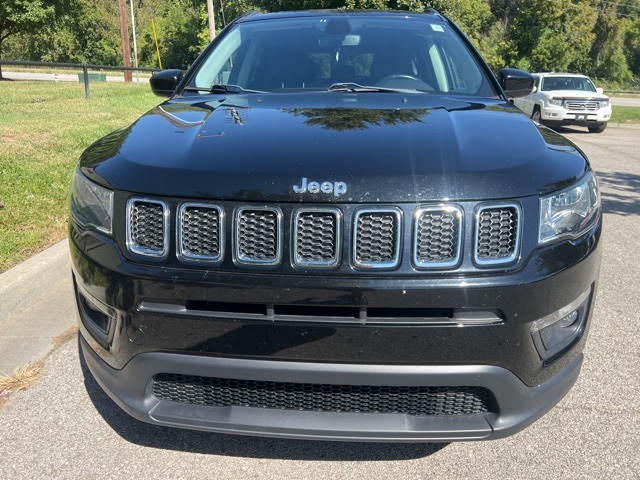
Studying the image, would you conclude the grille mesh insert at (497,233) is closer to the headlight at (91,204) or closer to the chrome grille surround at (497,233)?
the chrome grille surround at (497,233)

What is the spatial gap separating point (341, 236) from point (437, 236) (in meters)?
0.30

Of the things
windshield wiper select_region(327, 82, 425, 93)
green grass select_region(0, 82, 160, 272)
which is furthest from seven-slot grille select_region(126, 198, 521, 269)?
green grass select_region(0, 82, 160, 272)

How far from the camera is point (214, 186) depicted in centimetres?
197

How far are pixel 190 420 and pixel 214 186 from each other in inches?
31.4

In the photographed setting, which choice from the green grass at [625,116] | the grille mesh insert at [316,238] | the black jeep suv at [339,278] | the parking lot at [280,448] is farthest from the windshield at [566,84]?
the grille mesh insert at [316,238]

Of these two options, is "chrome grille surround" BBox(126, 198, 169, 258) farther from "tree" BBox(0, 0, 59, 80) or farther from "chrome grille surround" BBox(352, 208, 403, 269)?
"tree" BBox(0, 0, 59, 80)

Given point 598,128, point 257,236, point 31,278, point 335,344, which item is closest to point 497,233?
point 335,344

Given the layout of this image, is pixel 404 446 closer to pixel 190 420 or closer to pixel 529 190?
pixel 190 420

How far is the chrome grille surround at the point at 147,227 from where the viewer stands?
1990 mm

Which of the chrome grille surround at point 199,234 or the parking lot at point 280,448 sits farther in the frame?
the parking lot at point 280,448

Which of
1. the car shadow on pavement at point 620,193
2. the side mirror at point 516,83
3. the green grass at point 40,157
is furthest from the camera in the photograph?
the car shadow on pavement at point 620,193

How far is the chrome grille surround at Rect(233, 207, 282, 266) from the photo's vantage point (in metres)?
1.93

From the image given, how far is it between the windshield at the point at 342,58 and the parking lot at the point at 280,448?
1651 mm

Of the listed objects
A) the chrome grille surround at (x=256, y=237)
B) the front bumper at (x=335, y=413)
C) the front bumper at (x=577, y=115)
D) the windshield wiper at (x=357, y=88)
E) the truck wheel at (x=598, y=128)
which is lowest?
the truck wheel at (x=598, y=128)
